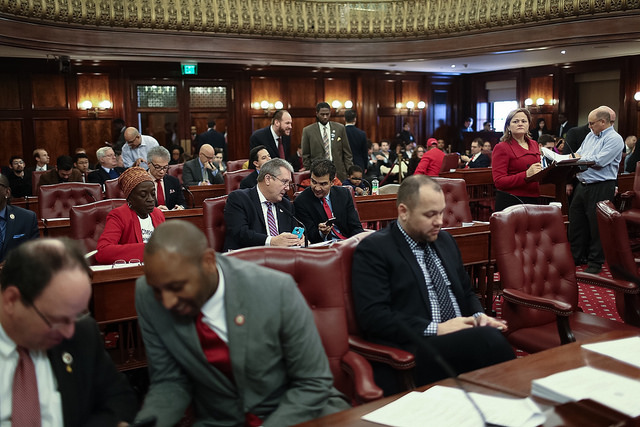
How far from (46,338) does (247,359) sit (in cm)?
55

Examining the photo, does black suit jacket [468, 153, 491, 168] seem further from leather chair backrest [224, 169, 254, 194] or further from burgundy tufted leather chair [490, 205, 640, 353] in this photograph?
burgundy tufted leather chair [490, 205, 640, 353]

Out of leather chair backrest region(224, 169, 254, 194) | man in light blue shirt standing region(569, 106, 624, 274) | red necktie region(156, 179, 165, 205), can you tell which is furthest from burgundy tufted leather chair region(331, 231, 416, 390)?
man in light blue shirt standing region(569, 106, 624, 274)

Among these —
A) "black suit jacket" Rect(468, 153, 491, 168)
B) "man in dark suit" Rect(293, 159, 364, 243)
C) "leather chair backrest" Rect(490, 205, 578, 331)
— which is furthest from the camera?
"black suit jacket" Rect(468, 153, 491, 168)

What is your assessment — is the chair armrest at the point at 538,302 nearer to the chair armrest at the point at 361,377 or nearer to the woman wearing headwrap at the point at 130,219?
the chair armrest at the point at 361,377

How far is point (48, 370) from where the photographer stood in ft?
5.32

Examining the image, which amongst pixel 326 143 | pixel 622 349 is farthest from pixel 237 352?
pixel 326 143

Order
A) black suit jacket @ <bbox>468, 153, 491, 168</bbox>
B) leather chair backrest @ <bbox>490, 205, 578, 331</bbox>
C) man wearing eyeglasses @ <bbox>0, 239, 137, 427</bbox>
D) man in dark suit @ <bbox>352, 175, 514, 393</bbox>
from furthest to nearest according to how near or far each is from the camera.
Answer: black suit jacket @ <bbox>468, 153, 491, 168</bbox> < leather chair backrest @ <bbox>490, 205, 578, 331</bbox> < man in dark suit @ <bbox>352, 175, 514, 393</bbox> < man wearing eyeglasses @ <bbox>0, 239, 137, 427</bbox>

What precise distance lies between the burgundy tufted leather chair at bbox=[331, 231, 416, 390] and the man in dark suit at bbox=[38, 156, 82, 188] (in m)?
6.05

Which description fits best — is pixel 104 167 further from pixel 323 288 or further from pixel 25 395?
pixel 25 395

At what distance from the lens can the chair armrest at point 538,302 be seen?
113 inches

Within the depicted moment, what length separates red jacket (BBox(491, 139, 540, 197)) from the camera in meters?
5.03

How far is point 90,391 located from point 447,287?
1568mm

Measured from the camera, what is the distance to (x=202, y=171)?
803 cm

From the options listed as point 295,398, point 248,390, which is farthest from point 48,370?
point 295,398
